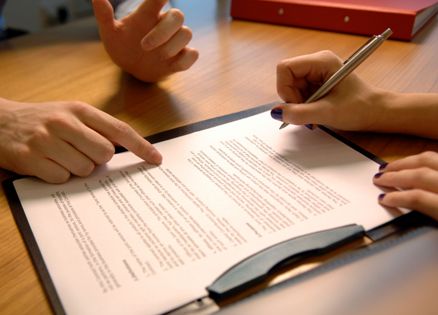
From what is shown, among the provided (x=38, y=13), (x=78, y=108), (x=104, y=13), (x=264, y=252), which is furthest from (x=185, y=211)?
(x=38, y=13)

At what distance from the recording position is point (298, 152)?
57cm

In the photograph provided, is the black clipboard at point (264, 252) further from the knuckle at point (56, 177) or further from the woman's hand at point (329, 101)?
the woman's hand at point (329, 101)

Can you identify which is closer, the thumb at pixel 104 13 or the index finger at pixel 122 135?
the index finger at pixel 122 135

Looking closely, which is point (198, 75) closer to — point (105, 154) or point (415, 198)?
point (105, 154)

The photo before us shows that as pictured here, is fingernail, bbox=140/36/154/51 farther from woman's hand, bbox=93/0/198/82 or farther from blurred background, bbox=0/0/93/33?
blurred background, bbox=0/0/93/33

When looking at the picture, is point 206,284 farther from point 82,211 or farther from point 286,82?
point 286,82

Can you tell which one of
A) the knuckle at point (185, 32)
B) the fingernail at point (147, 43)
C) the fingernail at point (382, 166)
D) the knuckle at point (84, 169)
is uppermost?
the knuckle at point (185, 32)

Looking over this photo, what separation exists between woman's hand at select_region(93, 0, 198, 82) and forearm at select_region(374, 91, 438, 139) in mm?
338

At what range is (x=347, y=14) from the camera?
40.0 inches

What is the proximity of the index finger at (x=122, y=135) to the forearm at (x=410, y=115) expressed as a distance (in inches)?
12.2

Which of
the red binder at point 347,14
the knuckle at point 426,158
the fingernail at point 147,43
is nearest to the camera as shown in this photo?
the knuckle at point 426,158

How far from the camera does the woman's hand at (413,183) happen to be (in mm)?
442

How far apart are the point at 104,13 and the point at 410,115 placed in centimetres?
54

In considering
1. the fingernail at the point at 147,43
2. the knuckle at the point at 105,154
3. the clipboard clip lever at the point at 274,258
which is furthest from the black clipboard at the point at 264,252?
the fingernail at the point at 147,43
